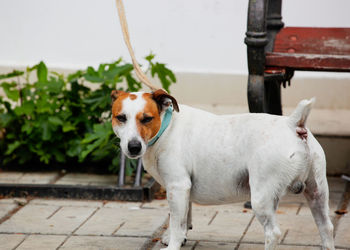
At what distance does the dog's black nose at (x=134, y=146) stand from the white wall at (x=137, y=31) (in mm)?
3405

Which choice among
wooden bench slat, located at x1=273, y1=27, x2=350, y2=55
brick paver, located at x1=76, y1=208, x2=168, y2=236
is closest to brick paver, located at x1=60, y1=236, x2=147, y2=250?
brick paver, located at x1=76, y1=208, x2=168, y2=236

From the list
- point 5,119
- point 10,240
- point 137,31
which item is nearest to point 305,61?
point 10,240

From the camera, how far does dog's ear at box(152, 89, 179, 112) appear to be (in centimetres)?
376

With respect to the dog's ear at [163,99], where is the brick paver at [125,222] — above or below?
below

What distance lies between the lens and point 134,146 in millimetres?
3584

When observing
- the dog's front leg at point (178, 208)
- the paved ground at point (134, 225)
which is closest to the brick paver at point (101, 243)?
the paved ground at point (134, 225)

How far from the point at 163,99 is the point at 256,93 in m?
1.14

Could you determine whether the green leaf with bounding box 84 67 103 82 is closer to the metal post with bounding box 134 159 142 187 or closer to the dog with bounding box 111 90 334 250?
the metal post with bounding box 134 159 142 187

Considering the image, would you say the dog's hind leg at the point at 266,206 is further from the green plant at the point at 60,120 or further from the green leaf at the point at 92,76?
the green leaf at the point at 92,76

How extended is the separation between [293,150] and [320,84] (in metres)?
3.39

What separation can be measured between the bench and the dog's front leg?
1.19 meters

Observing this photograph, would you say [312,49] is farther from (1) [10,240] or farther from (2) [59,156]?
(1) [10,240]

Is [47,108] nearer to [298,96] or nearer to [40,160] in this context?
[40,160]

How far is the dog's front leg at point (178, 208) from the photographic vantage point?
12.5 ft
